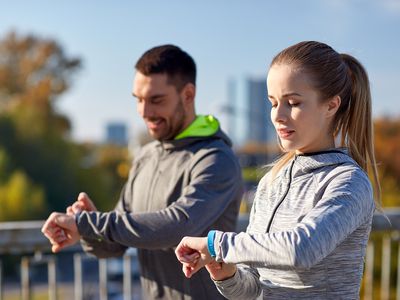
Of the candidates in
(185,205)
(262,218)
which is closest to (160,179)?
(185,205)

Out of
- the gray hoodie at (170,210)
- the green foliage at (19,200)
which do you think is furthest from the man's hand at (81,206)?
the green foliage at (19,200)

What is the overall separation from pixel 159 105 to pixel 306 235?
1.26 m

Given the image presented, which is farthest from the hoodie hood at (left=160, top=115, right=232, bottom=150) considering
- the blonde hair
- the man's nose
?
the blonde hair

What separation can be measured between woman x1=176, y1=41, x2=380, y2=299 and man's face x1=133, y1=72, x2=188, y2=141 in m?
0.81

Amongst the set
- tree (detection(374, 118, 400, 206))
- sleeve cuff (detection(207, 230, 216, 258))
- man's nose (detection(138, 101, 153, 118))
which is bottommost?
tree (detection(374, 118, 400, 206))

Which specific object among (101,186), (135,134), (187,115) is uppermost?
(187,115)

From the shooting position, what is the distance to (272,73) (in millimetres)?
1690

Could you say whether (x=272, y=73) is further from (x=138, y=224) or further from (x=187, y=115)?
(x=187, y=115)

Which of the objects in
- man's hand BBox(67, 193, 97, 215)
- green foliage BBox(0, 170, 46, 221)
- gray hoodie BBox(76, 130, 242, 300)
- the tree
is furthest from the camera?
green foliage BBox(0, 170, 46, 221)

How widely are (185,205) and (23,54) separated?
3248 cm

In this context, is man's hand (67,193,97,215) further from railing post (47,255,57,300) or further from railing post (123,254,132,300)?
railing post (123,254,132,300)

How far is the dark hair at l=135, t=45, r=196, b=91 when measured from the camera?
260 centimetres

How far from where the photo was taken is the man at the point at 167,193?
2262 millimetres

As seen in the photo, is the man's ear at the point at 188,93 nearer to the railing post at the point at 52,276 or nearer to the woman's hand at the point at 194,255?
the woman's hand at the point at 194,255
